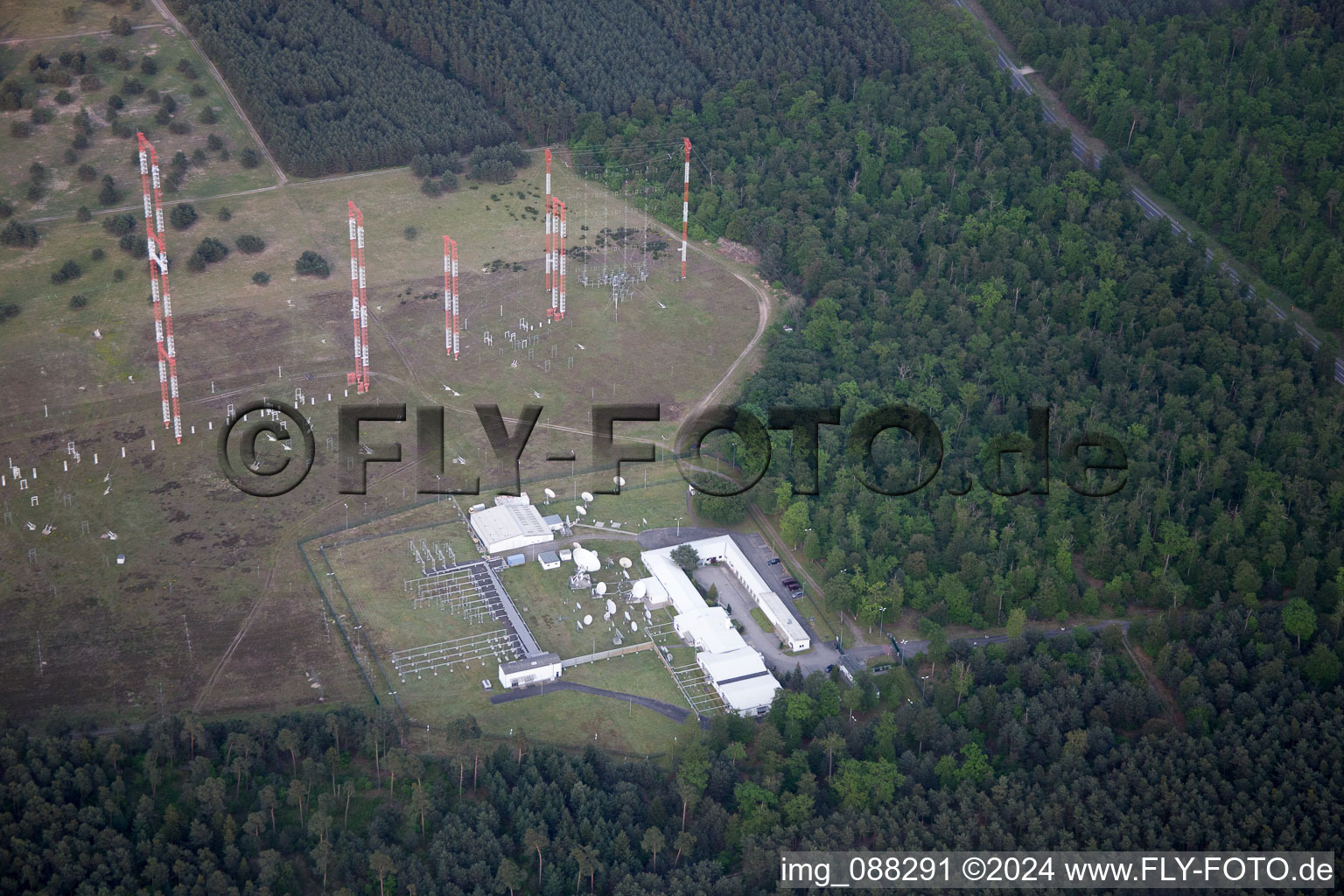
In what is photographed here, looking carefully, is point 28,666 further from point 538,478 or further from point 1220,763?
point 1220,763

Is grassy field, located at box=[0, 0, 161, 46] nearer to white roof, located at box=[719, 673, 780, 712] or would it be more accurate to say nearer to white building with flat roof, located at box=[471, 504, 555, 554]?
white building with flat roof, located at box=[471, 504, 555, 554]

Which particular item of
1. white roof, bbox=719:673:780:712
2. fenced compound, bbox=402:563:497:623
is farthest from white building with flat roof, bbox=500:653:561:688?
white roof, bbox=719:673:780:712

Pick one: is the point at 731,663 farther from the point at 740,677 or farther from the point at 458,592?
the point at 458,592

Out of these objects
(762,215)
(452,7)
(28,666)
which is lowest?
(28,666)

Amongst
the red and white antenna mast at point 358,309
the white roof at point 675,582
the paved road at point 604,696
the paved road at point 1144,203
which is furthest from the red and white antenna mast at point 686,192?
the paved road at point 604,696

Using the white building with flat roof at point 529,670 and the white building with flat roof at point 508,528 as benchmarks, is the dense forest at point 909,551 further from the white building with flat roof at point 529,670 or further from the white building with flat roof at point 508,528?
the white building with flat roof at point 508,528

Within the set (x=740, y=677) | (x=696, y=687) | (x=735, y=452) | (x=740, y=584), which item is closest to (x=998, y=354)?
(x=735, y=452)

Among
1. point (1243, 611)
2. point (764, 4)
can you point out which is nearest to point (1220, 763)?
point (1243, 611)
